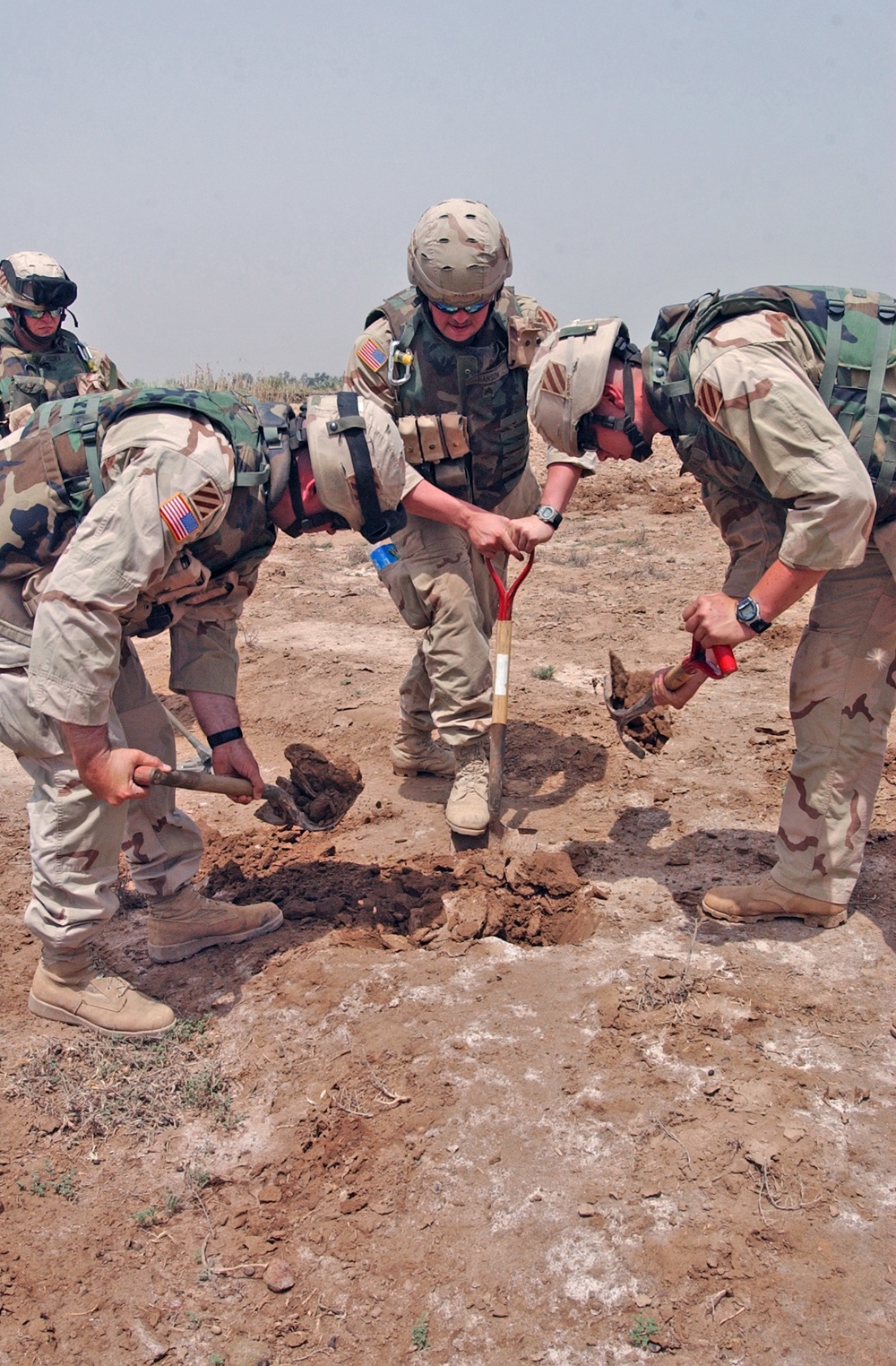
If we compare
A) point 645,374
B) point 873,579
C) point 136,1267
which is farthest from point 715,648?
point 136,1267

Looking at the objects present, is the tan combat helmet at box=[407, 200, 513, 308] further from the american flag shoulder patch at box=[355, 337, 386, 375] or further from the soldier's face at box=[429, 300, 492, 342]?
the american flag shoulder patch at box=[355, 337, 386, 375]

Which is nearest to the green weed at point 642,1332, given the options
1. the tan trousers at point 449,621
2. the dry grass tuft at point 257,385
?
the tan trousers at point 449,621

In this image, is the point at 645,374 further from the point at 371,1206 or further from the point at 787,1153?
the point at 371,1206

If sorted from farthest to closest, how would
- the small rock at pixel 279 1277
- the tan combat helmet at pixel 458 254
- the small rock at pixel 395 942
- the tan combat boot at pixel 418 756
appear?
the tan combat boot at pixel 418 756 → the tan combat helmet at pixel 458 254 → the small rock at pixel 395 942 → the small rock at pixel 279 1277

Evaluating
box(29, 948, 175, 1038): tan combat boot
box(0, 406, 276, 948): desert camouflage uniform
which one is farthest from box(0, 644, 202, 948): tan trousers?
box(29, 948, 175, 1038): tan combat boot

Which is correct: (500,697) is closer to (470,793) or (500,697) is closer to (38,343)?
(470,793)

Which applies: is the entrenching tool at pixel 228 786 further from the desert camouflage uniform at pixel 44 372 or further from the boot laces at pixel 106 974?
the desert camouflage uniform at pixel 44 372

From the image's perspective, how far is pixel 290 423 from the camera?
9.93 ft

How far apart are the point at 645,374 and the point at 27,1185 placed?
282 cm

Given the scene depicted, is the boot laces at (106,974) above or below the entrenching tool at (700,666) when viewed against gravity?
below

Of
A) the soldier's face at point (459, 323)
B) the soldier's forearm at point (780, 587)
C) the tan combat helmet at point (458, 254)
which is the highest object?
the tan combat helmet at point (458, 254)

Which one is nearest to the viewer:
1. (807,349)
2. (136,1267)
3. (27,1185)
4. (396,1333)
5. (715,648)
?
(396,1333)

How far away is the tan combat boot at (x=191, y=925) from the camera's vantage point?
12.1 feet

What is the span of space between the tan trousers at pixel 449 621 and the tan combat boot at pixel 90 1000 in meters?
1.71
